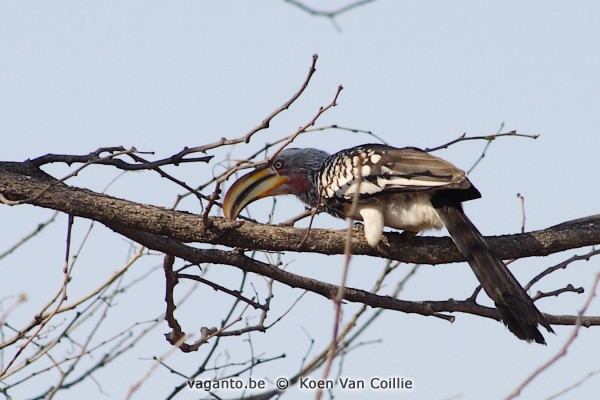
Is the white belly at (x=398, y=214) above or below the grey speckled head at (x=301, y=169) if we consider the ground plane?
below

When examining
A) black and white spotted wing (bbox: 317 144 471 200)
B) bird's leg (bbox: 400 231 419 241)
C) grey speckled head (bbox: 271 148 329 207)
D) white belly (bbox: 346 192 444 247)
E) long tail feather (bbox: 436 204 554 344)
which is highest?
grey speckled head (bbox: 271 148 329 207)

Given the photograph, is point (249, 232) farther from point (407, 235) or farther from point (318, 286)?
point (407, 235)

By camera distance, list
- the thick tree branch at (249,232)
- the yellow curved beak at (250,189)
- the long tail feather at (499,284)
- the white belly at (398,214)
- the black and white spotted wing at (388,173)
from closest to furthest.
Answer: the thick tree branch at (249,232)
the long tail feather at (499,284)
the black and white spotted wing at (388,173)
the white belly at (398,214)
the yellow curved beak at (250,189)

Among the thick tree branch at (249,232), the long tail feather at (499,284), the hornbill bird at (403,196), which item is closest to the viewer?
the thick tree branch at (249,232)

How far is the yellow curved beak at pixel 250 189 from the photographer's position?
4928 mm

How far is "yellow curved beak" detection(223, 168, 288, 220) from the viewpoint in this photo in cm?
493

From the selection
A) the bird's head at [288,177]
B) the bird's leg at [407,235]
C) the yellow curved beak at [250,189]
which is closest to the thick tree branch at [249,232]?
the bird's leg at [407,235]

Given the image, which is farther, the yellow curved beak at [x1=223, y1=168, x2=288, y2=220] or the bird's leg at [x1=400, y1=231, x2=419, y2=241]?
the yellow curved beak at [x1=223, y1=168, x2=288, y2=220]

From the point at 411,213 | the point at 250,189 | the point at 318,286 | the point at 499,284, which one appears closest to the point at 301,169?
the point at 250,189

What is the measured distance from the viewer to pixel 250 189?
202 inches

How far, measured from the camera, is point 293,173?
17.6 ft

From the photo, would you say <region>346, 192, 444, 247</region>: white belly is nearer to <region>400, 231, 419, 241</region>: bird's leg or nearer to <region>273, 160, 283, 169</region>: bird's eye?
<region>400, 231, 419, 241</region>: bird's leg

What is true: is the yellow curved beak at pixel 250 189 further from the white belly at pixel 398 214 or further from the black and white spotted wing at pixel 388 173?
the white belly at pixel 398 214

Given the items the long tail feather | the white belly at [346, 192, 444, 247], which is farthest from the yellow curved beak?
the long tail feather
